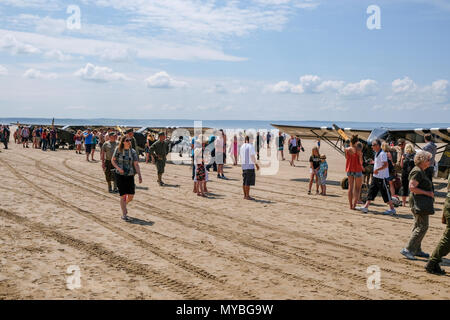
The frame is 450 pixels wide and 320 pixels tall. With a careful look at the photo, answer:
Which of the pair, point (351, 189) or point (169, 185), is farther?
point (169, 185)

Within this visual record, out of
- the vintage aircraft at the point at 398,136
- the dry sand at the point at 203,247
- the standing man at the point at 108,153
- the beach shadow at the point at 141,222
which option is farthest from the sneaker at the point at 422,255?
the standing man at the point at 108,153

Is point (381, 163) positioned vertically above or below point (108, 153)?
below

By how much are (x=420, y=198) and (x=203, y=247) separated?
3400 millimetres

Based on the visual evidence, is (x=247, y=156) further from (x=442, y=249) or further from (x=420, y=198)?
(x=442, y=249)

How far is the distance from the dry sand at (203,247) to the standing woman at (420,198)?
321mm

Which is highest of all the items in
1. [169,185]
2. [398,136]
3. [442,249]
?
[398,136]

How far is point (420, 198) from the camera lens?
558 cm

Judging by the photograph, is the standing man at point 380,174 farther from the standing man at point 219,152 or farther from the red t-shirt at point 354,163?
the standing man at point 219,152

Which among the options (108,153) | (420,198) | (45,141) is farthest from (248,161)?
(45,141)

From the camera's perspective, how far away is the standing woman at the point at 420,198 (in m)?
5.54

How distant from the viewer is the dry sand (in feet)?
14.9

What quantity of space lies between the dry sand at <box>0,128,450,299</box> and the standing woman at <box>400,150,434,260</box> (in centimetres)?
32

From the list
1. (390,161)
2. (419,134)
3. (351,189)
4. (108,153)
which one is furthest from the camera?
(419,134)

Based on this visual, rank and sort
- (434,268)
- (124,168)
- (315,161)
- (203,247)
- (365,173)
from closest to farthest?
(434,268) → (203,247) → (124,168) → (315,161) → (365,173)
